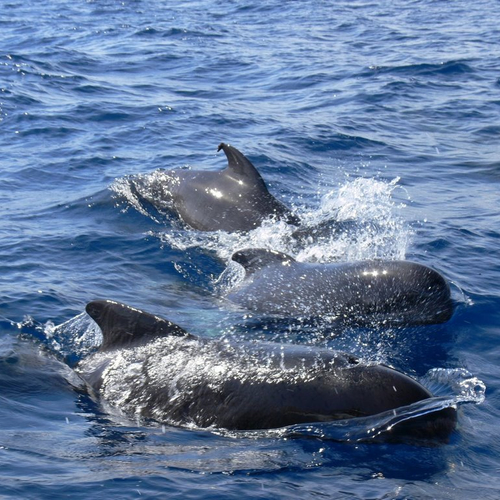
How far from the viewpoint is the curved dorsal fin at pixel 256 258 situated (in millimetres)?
11107

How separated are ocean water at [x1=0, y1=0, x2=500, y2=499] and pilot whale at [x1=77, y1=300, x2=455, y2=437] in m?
0.18

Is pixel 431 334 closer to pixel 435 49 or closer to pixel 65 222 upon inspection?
pixel 65 222

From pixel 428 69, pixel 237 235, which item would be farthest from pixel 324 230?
pixel 428 69

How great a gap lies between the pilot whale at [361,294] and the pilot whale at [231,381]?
7.54ft

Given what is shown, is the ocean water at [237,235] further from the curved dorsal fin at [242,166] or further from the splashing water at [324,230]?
the curved dorsal fin at [242,166]

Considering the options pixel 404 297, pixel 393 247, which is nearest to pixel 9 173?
pixel 393 247

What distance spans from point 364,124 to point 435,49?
8154 millimetres

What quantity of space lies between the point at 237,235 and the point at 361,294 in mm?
3215

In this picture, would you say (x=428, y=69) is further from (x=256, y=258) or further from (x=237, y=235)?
(x=256, y=258)

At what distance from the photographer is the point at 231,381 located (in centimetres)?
754

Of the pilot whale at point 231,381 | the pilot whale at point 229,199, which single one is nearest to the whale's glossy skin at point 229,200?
the pilot whale at point 229,199

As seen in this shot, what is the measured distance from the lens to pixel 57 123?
19797mm

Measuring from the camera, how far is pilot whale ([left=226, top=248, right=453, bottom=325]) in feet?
33.4

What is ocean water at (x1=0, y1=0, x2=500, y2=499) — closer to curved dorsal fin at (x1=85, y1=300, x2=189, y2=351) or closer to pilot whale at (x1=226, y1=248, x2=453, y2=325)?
pilot whale at (x1=226, y1=248, x2=453, y2=325)
